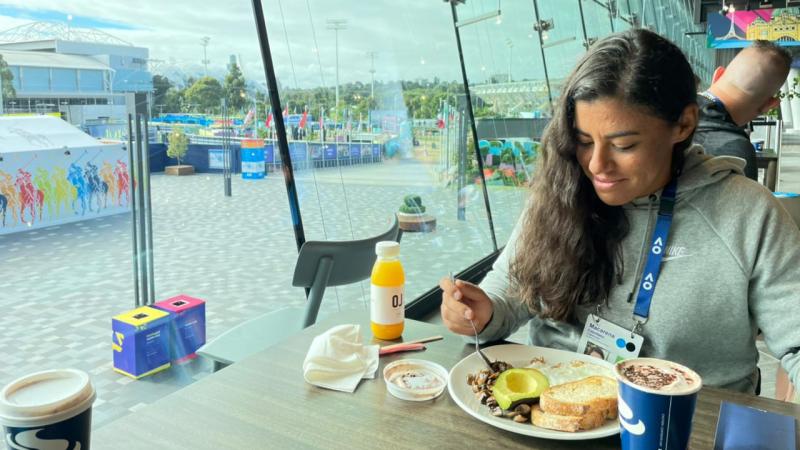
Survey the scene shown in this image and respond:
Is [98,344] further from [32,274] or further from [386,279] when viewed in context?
[386,279]

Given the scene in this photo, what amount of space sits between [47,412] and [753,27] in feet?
33.1

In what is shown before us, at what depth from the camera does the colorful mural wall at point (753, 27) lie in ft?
27.9

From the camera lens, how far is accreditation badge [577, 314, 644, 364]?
1.16 metres

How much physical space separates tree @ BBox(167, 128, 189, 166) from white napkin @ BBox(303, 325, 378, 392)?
140 centimetres

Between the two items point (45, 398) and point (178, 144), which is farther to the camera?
point (178, 144)

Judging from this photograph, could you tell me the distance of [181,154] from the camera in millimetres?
2305

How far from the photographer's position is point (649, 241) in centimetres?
122

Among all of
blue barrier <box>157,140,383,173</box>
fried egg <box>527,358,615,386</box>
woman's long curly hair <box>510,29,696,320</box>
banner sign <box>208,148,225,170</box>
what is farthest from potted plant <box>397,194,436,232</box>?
fried egg <box>527,358,615,386</box>

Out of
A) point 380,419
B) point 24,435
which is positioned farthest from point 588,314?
point 24,435

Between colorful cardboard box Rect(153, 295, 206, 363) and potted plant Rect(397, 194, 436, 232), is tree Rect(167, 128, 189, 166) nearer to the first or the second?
colorful cardboard box Rect(153, 295, 206, 363)

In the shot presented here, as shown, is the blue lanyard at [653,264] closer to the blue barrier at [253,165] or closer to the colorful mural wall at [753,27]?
the blue barrier at [253,165]

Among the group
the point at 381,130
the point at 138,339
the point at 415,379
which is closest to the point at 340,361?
the point at 415,379

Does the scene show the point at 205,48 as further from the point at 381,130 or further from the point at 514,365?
the point at 514,365

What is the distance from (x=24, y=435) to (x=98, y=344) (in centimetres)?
156
